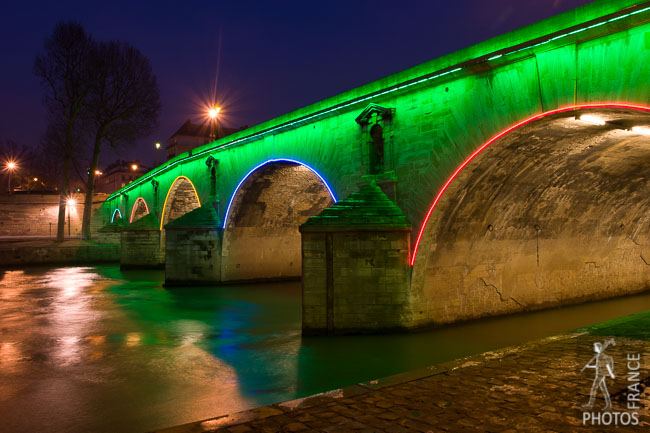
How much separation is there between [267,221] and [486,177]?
41.5 feet

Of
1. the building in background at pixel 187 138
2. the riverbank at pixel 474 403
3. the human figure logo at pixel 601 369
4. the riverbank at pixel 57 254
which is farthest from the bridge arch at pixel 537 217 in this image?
the building in background at pixel 187 138

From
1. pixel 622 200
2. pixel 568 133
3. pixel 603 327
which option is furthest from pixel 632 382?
pixel 622 200

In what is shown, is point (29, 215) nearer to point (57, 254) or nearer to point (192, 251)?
point (57, 254)

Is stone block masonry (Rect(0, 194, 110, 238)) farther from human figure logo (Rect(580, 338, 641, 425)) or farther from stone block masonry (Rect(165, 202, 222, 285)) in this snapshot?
human figure logo (Rect(580, 338, 641, 425))

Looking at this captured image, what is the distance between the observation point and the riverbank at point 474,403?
4.73m

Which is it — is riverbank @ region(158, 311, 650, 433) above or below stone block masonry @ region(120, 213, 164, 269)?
below

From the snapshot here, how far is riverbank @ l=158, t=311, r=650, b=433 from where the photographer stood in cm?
473

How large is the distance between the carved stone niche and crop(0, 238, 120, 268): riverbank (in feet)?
84.0

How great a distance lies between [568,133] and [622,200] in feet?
20.8

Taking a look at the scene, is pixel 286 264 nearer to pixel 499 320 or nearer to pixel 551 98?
pixel 499 320

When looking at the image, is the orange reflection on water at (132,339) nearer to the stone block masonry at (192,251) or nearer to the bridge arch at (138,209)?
the stone block masonry at (192,251)

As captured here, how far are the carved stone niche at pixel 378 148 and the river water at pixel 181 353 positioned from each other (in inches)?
143

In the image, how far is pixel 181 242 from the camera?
2086cm

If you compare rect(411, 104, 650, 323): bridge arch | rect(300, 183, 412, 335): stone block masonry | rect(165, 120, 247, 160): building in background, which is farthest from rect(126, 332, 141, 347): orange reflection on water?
rect(165, 120, 247, 160): building in background
